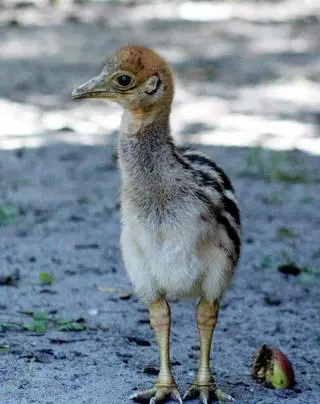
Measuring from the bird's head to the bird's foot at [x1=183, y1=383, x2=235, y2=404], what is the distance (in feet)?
4.22

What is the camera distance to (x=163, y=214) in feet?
17.5

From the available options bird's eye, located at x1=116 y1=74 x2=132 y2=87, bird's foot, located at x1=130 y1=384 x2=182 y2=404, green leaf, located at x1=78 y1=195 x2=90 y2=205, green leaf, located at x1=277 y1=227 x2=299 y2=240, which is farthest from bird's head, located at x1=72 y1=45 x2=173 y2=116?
green leaf, located at x1=78 y1=195 x2=90 y2=205

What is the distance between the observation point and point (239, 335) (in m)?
6.71

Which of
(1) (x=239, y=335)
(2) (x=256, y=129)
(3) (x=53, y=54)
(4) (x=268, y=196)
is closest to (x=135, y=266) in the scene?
(1) (x=239, y=335)

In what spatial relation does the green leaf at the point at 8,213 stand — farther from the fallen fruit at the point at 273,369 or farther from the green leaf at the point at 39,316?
the fallen fruit at the point at 273,369

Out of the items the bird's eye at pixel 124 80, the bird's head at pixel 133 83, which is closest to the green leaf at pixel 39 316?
the bird's head at pixel 133 83

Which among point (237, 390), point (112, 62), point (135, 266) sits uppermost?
point (112, 62)

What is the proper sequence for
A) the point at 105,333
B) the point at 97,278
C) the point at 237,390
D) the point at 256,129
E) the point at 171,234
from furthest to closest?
the point at 256,129, the point at 97,278, the point at 105,333, the point at 237,390, the point at 171,234

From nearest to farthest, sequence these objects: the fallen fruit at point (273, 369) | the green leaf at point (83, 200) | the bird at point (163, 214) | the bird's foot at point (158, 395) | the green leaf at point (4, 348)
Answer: the bird at point (163, 214), the bird's foot at point (158, 395), the fallen fruit at point (273, 369), the green leaf at point (4, 348), the green leaf at point (83, 200)

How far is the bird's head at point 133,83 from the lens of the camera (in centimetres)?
Answer: 541

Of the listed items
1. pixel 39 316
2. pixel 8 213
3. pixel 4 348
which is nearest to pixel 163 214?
pixel 4 348

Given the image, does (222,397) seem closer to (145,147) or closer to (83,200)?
(145,147)

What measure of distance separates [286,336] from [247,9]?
11.2m

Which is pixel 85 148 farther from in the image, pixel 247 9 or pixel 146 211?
pixel 247 9
